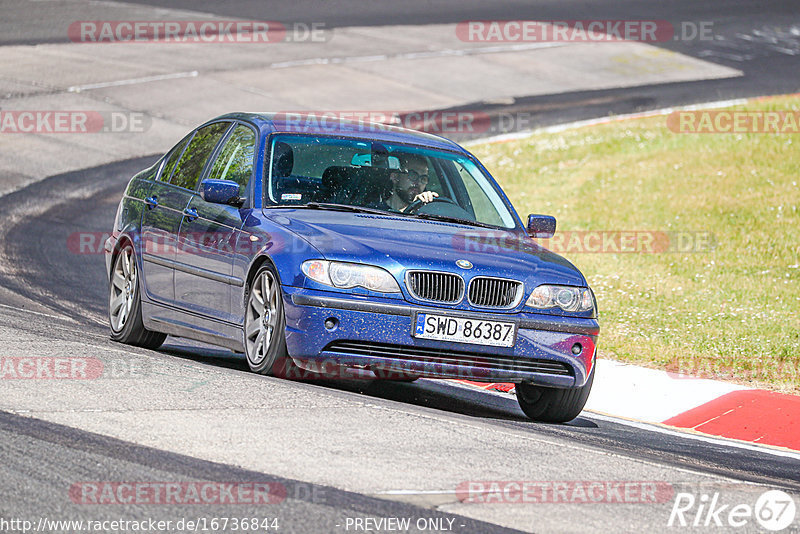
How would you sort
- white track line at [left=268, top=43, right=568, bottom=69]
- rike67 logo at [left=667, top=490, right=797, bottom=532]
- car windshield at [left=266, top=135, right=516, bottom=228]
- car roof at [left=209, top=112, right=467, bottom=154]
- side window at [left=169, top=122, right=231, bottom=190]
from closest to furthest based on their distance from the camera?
rike67 logo at [left=667, top=490, right=797, bottom=532]
car windshield at [left=266, top=135, right=516, bottom=228]
car roof at [left=209, top=112, right=467, bottom=154]
side window at [left=169, top=122, right=231, bottom=190]
white track line at [left=268, top=43, right=568, bottom=69]

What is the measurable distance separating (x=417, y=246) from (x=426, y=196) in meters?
1.19

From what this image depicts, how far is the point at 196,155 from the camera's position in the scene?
9.34 metres

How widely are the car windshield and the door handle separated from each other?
588mm

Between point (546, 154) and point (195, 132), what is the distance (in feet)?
40.7

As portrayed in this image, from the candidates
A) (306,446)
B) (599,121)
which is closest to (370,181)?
(306,446)

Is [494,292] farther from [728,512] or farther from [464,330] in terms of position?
[728,512]

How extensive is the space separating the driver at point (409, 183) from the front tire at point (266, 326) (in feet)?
3.83

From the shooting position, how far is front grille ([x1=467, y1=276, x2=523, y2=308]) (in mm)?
7441

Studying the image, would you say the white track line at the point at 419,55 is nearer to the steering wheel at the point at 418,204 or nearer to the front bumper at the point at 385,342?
the steering wheel at the point at 418,204

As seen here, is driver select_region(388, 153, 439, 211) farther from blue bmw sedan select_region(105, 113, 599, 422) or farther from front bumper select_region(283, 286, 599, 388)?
front bumper select_region(283, 286, 599, 388)

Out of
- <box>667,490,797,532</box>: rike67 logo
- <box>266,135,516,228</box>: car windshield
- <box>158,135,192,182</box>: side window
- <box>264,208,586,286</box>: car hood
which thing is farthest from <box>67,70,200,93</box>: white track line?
<box>667,490,797,532</box>: rike67 logo

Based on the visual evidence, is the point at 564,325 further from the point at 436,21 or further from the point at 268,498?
the point at 436,21

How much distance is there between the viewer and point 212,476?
5.29 metres

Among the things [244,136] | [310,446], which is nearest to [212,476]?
[310,446]
